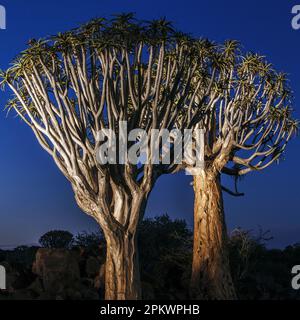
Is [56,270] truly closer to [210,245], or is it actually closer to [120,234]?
[120,234]

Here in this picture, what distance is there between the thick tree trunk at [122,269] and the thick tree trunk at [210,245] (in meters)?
3.29

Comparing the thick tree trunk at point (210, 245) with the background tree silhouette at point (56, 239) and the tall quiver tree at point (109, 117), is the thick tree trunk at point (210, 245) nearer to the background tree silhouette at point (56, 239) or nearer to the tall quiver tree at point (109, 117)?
the tall quiver tree at point (109, 117)

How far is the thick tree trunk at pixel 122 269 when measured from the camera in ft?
34.7

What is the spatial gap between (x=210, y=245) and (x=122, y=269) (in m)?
3.69

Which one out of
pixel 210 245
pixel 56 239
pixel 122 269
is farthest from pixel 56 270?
pixel 56 239

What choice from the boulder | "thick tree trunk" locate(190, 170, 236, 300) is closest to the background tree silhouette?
the boulder

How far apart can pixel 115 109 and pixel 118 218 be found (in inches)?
84.6

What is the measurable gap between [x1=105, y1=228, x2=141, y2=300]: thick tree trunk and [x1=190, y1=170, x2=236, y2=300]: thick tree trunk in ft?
10.8

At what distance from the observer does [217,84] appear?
527 inches

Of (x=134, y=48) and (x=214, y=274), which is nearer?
(x=134, y=48)

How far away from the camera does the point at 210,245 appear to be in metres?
13.7
